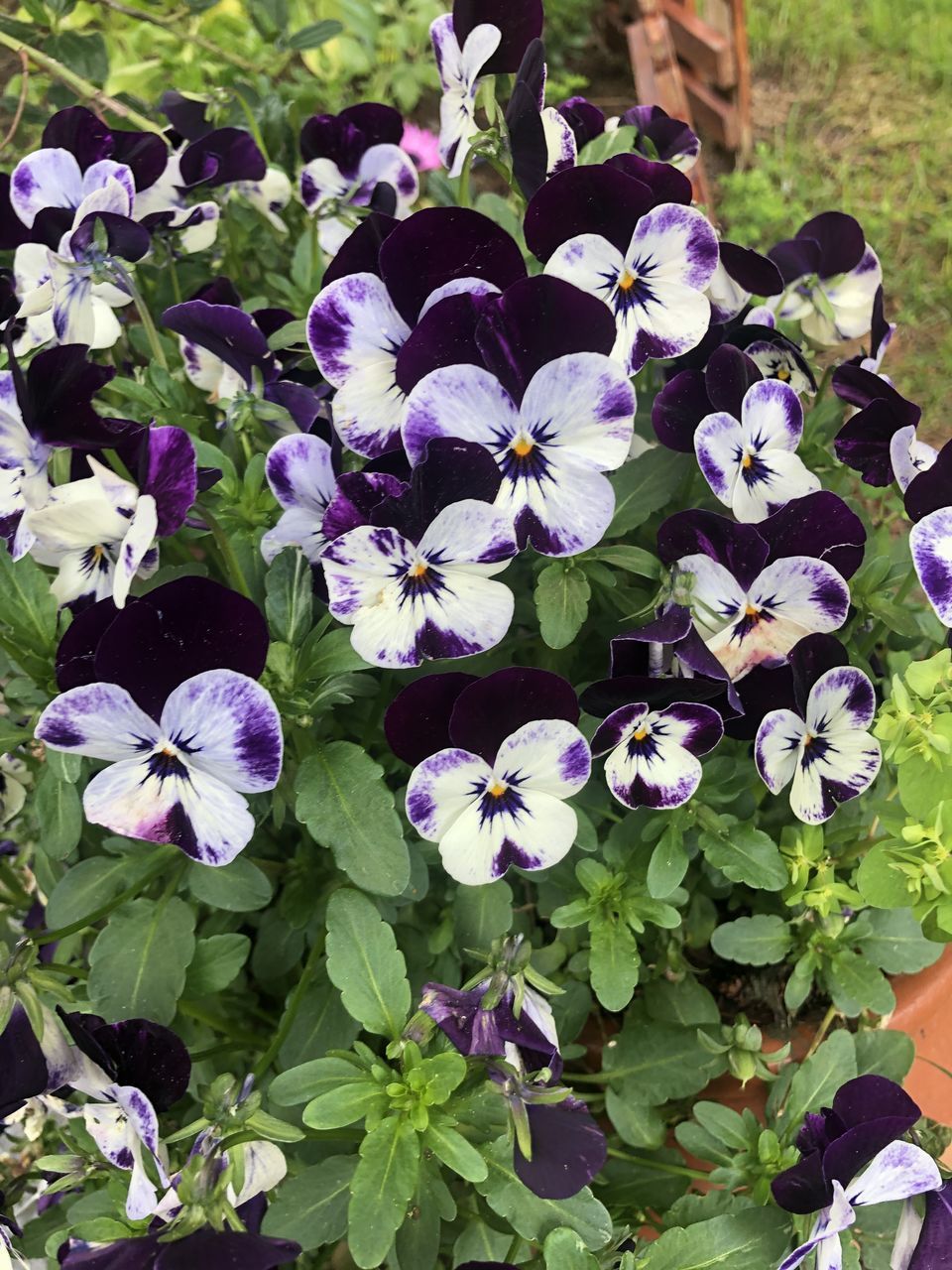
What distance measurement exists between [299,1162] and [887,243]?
221 centimetres

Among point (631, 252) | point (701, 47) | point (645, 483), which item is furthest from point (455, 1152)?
point (701, 47)

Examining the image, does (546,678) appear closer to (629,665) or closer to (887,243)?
(629,665)

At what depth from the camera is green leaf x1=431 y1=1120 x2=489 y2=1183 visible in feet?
2.30

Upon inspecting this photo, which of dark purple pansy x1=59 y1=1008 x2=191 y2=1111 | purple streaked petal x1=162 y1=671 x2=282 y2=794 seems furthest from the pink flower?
dark purple pansy x1=59 y1=1008 x2=191 y2=1111

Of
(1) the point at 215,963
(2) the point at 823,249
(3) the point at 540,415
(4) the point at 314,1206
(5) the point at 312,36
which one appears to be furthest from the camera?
(5) the point at 312,36

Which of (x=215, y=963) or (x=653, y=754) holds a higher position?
(x=653, y=754)

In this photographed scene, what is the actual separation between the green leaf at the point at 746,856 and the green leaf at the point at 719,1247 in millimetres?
241

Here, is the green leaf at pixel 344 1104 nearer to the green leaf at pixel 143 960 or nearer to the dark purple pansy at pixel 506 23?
the green leaf at pixel 143 960

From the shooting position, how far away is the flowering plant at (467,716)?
70 cm

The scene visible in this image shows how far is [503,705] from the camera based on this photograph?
29.8 inches

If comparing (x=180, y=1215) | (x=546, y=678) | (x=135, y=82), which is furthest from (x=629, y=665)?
(x=135, y=82)

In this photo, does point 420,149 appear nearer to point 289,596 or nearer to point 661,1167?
point 289,596

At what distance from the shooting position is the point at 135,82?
187 centimetres

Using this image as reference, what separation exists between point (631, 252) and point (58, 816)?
593 mm
